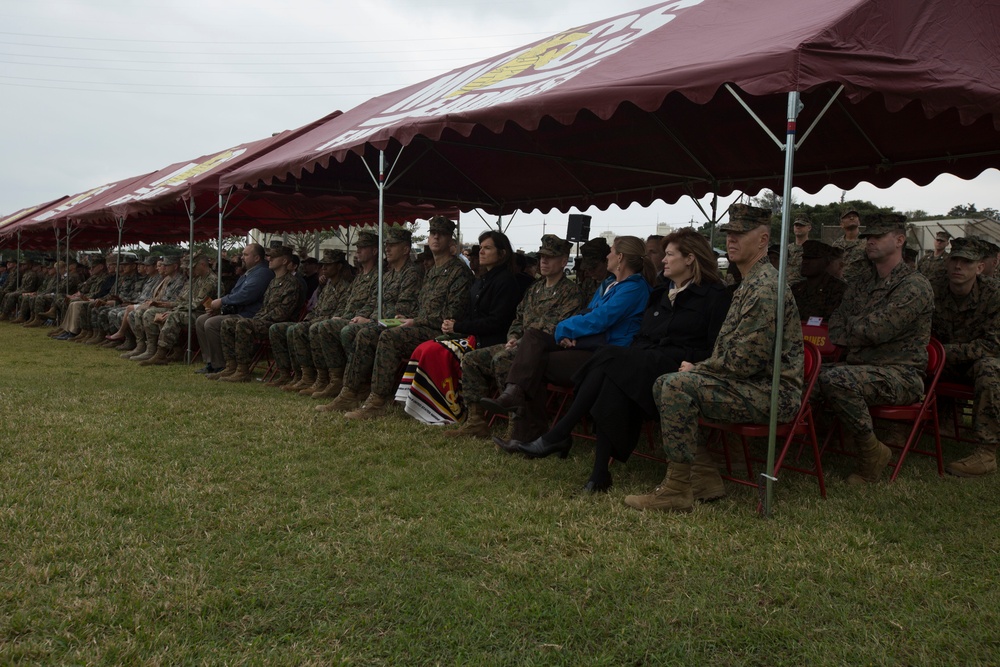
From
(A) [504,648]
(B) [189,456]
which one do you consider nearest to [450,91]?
(B) [189,456]

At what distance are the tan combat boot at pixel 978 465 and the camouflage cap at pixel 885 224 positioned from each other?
1492 millimetres

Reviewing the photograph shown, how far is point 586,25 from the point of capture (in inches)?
276

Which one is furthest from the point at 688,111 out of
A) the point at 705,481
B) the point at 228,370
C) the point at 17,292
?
the point at 17,292

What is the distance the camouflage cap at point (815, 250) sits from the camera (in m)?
5.90

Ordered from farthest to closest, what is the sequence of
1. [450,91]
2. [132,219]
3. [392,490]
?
[132,219]
[450,91]
[392,490]

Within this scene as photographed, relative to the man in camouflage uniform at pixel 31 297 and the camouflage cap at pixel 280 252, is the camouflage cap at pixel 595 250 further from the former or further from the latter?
the man in camouflage uniform at pixel 31 297

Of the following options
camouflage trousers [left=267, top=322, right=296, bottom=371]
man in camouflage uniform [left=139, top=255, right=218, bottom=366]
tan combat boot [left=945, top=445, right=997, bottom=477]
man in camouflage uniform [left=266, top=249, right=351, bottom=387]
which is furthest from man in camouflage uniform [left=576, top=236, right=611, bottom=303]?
man in camouflage uniform [left=139, top=255, right=218, bottom=366]

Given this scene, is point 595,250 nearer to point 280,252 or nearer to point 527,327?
point 527,327

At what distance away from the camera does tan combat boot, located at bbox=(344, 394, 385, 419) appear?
20.8 feet

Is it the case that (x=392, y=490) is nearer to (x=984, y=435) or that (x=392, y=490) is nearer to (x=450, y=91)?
(x=984, y=435)

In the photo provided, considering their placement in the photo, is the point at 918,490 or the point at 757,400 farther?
the point at 918,490

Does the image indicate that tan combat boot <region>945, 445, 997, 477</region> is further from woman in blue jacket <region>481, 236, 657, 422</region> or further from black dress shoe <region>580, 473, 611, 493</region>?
black dress shoe <region>580, 473, 611, 493</region>

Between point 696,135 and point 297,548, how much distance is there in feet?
18.1

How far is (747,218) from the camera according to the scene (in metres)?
4.12
